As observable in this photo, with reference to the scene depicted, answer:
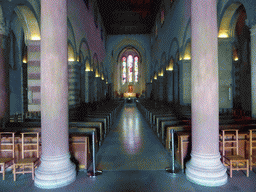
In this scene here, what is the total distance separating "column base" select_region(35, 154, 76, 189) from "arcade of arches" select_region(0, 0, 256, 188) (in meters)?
0.02

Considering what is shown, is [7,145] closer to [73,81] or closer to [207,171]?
[207,171]

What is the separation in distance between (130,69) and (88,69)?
1869cm

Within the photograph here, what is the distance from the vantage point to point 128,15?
2464 cm

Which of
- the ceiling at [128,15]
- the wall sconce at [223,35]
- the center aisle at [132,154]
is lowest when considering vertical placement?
the center aisle at [132,154]

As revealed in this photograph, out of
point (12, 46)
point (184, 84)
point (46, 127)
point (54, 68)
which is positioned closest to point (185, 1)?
point (184, 84)

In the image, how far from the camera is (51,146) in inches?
147

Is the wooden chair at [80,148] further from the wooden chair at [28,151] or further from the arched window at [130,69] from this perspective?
the arched window at [130,69]

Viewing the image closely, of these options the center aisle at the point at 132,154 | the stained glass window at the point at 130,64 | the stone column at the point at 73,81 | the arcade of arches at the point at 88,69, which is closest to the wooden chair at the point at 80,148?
the center aisle at the point at 132,154

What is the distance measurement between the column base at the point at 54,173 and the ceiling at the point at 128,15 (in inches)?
807

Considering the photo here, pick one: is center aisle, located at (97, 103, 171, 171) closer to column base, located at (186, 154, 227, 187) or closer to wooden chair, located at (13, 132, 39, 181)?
column base, located at (186, 154, 227, 187)

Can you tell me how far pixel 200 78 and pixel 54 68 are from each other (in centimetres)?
299

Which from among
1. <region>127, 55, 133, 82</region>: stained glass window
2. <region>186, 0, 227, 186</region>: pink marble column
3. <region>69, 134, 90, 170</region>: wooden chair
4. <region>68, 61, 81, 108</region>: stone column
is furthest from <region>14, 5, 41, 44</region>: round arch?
<region>127, 55, 133, 82</region>: stained glass window

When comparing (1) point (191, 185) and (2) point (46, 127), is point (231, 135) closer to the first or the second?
(1) point (191, 185)

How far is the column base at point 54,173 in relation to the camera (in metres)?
3.59
